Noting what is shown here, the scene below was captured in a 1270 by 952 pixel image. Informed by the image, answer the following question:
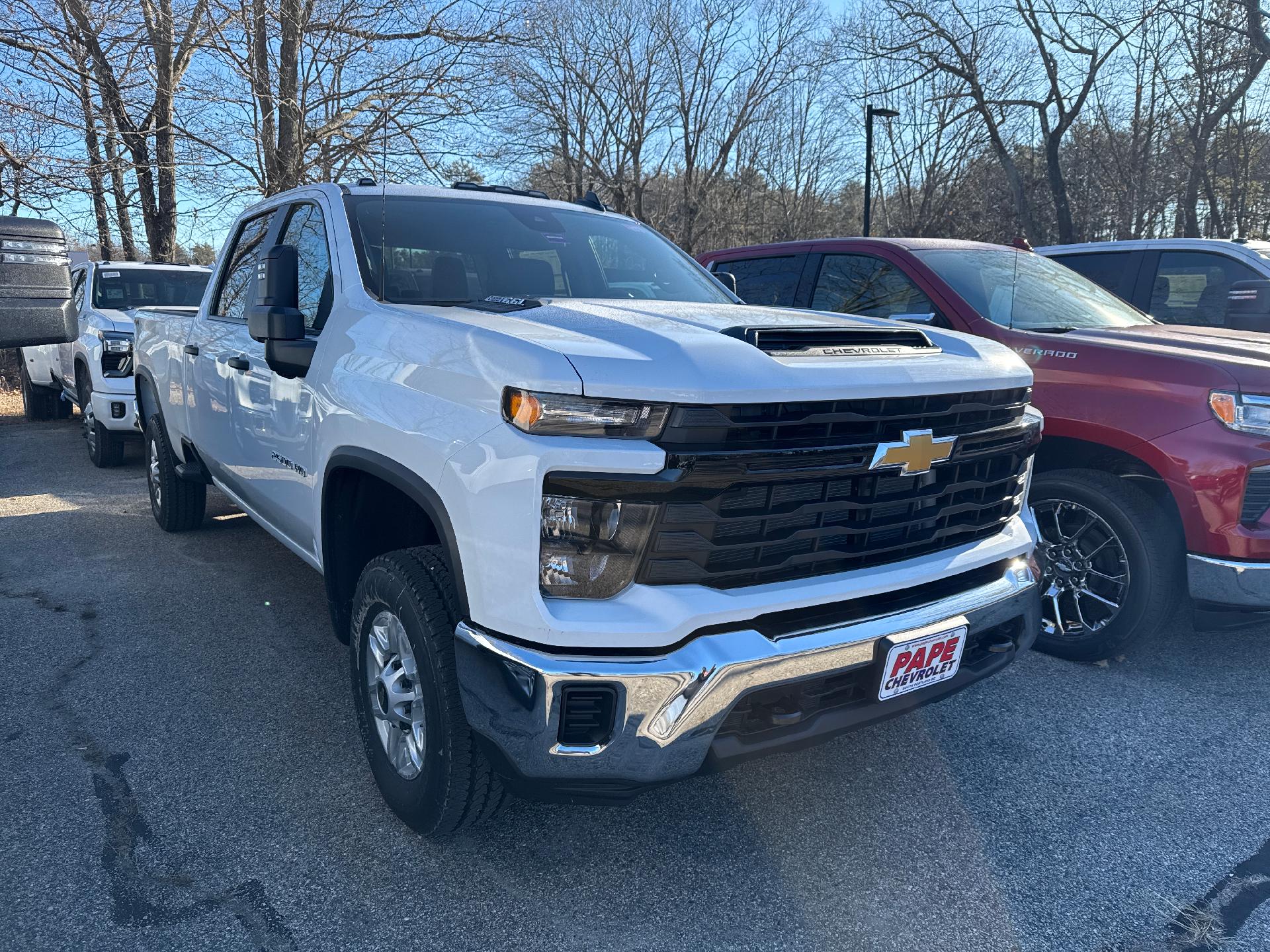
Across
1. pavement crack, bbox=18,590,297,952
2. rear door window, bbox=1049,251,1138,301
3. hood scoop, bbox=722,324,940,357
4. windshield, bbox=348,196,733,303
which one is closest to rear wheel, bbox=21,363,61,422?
windshield, bbox=348,196,733,303

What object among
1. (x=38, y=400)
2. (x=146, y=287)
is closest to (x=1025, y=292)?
(x=146, y=287)

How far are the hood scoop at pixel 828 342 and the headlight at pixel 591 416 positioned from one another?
1.37 feet

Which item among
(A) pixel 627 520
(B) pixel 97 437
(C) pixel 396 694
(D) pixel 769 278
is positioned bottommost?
(B) pixel 97 437

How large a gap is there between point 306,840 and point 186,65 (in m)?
15.6

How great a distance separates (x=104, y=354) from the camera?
24.8 ft

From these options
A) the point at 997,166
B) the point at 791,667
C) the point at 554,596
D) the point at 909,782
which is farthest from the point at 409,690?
the point at 997,166

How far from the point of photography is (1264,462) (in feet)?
11.2

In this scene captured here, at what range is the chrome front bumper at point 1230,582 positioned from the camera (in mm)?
3414

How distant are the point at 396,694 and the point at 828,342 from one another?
1.59 metres

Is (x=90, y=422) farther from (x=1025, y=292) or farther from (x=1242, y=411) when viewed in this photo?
(x=1242, y=411)

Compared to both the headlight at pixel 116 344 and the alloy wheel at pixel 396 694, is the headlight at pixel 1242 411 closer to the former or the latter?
the alloy wheel at pixel 396 694

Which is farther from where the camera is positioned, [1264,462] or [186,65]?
[186,65]

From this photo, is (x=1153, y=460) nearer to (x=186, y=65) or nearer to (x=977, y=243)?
(x=977, y=243)

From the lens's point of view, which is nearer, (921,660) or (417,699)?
(921,660)
